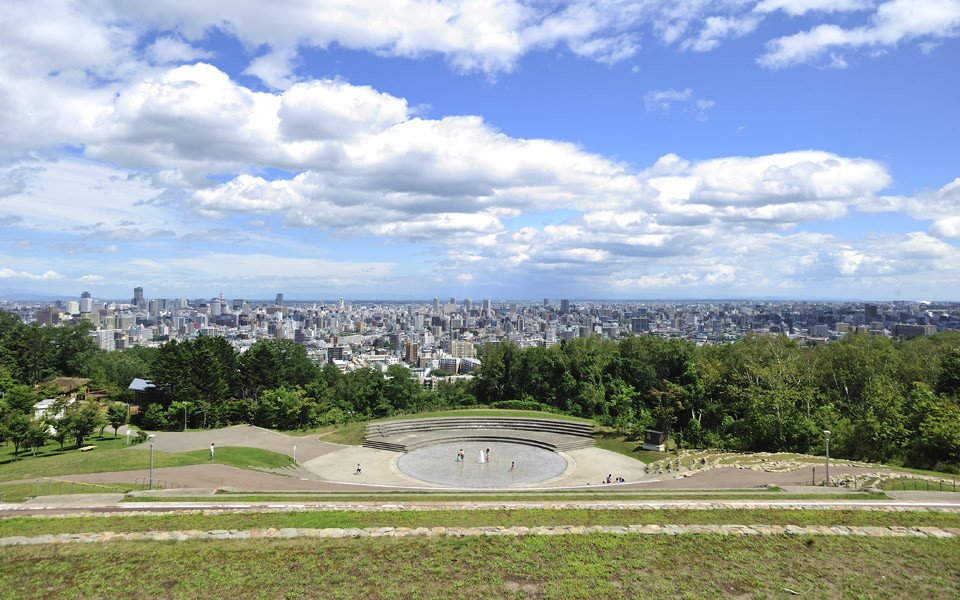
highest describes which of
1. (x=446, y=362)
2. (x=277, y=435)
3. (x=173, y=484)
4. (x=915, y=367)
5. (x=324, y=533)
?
(x=915, y=367)

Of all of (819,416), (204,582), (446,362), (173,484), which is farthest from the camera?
(446,362)

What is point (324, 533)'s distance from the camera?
1330 centimetres

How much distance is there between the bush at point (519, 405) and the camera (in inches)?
1826

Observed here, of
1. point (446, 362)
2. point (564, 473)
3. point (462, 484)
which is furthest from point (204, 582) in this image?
point (446, 362)

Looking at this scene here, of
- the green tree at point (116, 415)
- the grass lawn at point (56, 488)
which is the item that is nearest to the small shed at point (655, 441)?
the grass lawn at point (56, 488)

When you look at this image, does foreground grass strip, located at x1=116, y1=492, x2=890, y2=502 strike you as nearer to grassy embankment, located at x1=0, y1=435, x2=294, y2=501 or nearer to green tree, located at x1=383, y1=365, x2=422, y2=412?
grassy embankment, located at x1=0, y1=435, x2=294, y2=501

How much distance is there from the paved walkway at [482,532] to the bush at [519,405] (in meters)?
32.7

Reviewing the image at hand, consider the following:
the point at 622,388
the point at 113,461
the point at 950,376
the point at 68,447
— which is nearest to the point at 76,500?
the point at 113,461

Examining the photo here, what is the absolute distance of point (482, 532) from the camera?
13383mm

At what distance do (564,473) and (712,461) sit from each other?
8238 millimetres

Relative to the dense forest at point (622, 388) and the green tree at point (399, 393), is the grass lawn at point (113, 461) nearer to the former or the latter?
the dense forest at point (622, 388)

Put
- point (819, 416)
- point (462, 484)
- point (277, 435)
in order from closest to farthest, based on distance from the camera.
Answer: point (462, 484) < point (819, 416) < point (277, 435)

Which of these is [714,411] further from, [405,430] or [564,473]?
[405,430]

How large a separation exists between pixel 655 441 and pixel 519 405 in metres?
16.5
